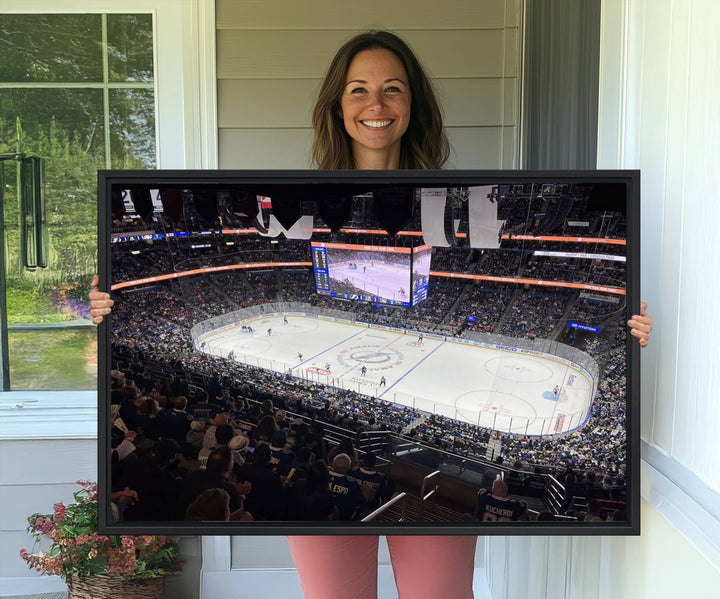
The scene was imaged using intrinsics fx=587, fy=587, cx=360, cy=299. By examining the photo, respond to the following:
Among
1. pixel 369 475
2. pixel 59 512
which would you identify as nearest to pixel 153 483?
pixel 369 475

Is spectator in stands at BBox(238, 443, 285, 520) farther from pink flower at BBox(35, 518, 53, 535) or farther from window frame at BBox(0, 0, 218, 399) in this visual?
window frame at BBox(0, 0, 218, 399)

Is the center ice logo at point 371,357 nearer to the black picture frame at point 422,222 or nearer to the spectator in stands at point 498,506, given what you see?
the black picture frame at point 422,222

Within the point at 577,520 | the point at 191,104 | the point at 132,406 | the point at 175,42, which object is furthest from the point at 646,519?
the point at 175,42

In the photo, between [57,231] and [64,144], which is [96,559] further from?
[64,144]

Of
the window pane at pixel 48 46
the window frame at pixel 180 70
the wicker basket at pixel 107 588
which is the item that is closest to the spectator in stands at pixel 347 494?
the wicker basket at pixel 107 588

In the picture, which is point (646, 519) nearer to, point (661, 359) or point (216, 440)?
point (661, 359)

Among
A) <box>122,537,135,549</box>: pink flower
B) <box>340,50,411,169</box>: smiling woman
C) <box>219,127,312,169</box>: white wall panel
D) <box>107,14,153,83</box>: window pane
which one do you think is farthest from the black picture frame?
<box>107,14,153,83</box>: window pane

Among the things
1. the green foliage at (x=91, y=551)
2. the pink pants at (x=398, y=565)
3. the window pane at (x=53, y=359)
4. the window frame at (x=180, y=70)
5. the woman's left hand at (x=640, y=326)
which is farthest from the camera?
the window pane at (x=53, y=359)
